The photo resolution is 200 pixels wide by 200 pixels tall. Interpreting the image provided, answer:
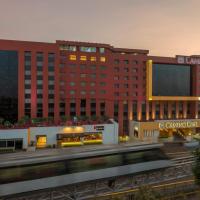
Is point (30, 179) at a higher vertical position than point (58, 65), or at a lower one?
lower

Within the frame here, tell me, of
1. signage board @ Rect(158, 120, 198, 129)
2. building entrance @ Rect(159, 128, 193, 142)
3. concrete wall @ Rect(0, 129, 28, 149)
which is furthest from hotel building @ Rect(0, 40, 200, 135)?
concrete wall @ Rect(0, 129, 28, 149)

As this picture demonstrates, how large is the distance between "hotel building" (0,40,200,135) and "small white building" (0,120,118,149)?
27.6 ft

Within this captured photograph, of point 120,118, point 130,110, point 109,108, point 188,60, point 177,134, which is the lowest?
point 177,134

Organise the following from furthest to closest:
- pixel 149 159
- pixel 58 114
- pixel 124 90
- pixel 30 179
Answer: pixel 124 90 → pixel 58 114 → pixel 149 159 → pixel 30 179

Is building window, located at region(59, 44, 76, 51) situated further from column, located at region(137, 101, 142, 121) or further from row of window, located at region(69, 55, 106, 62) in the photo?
column, located at region(137, 101, 142, 121)

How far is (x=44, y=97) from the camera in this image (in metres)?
45.5

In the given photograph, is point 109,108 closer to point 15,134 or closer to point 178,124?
point 178,124

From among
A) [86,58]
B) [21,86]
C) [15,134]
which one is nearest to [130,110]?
[86,58]

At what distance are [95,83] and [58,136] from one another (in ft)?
56.4

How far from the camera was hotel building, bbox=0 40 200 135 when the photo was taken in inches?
1741

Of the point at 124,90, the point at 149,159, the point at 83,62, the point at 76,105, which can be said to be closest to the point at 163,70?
the point at 124,90

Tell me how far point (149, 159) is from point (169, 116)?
37260 millimetres

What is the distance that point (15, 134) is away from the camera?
115 feet

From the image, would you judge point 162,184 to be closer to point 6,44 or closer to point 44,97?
point 44,97
